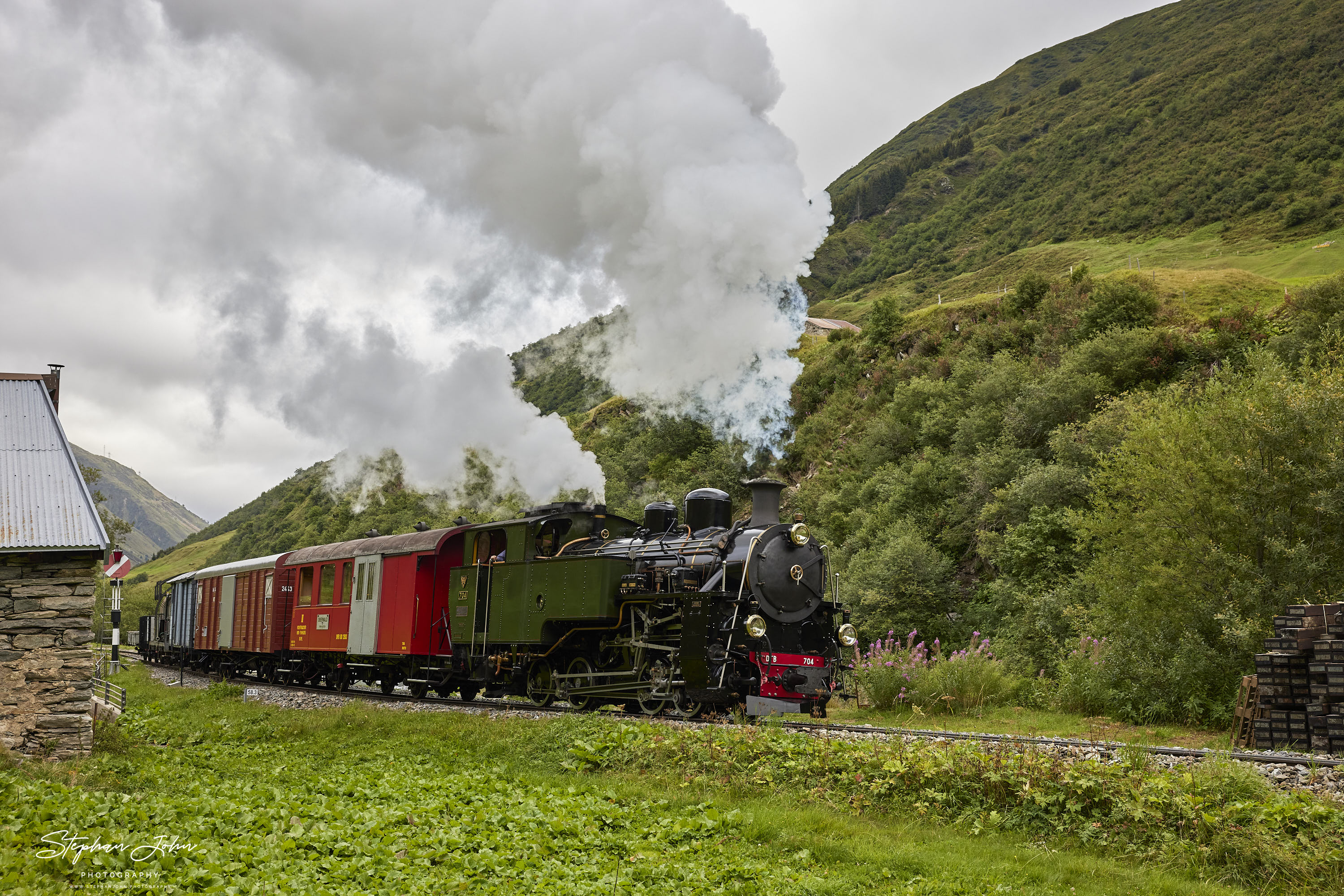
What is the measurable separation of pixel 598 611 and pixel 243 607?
17.0m

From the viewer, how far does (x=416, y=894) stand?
5613 millimetres

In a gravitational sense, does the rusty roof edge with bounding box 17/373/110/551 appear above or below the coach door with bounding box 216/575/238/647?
above

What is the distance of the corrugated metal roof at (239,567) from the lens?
81.9ft

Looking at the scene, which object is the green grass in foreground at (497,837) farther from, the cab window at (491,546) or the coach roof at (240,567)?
the coach roof at (240,567)

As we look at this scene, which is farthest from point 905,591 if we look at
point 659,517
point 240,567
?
point 240,567

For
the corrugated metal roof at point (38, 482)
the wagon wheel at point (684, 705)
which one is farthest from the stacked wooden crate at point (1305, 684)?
the corrugated metal roof at point (38, 482)

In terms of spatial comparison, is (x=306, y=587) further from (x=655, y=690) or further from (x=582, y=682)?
(x=655, y=690)

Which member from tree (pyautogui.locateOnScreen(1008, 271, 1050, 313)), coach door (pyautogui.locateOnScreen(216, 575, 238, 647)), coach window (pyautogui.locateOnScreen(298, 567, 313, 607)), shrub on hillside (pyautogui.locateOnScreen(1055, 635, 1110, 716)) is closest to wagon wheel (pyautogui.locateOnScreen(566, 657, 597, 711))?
shrub on hillside (pyautogui.locateOnScreen(1055, 635, 1110, 716))

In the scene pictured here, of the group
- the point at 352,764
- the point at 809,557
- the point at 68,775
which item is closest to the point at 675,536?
the point at 809,557

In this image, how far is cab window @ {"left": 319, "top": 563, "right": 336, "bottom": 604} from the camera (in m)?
21.9

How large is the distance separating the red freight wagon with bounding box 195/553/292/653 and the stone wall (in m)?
13.5

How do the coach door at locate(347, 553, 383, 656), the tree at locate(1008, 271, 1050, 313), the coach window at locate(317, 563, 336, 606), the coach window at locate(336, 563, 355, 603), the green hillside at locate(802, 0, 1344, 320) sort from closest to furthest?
the coach door at locate(347, 553, 383, 656) < the coach window at locate(336, 563, 355, 603) < the coach window at locate(317, 563, 336, 606) < the tree at locate(1008, 271, 1050, 313) < the green hillside at locate(802, 0, 1344, 320)

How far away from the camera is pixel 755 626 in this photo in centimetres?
1255

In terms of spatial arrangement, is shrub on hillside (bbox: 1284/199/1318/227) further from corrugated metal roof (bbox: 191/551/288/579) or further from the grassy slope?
the grassy slope
